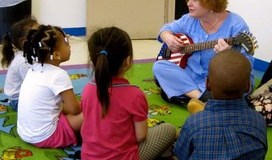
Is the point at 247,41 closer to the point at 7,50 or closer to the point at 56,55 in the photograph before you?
the point at 56,55

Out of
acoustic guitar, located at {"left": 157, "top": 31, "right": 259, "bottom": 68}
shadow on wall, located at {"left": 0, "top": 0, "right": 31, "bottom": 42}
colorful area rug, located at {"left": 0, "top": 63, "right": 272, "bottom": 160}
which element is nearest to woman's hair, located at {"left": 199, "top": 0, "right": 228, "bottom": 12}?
acoustic guitar, located at {"left": 157, "top": 31, "right": 259, "bottom": 68}

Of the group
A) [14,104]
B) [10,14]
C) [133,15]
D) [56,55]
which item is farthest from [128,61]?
[133,15]

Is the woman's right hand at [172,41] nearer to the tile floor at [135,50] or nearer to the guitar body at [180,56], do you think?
the guitar body at [180,56]

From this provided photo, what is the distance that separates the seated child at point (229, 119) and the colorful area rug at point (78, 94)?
1.39ft

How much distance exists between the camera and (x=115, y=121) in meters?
1.33

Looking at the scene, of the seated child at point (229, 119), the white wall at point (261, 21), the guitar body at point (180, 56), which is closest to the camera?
the seated child at point (229, 119)

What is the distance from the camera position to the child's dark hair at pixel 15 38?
6.70ft

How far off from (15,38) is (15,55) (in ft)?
0.32

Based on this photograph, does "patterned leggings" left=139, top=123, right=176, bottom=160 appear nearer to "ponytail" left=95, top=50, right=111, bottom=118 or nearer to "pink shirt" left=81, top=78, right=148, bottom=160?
"pink shirt" left=81, top=78, right=148, bottom=160

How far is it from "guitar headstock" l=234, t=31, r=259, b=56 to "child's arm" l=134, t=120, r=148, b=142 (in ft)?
2.74

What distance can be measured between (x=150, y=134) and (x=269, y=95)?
0.88m

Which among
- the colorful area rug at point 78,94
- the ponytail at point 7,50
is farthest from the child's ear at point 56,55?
the ponytail at point 7,50

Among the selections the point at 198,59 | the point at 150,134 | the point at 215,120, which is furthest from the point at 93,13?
the point at 215,120

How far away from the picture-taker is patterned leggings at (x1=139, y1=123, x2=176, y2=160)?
148 cm
